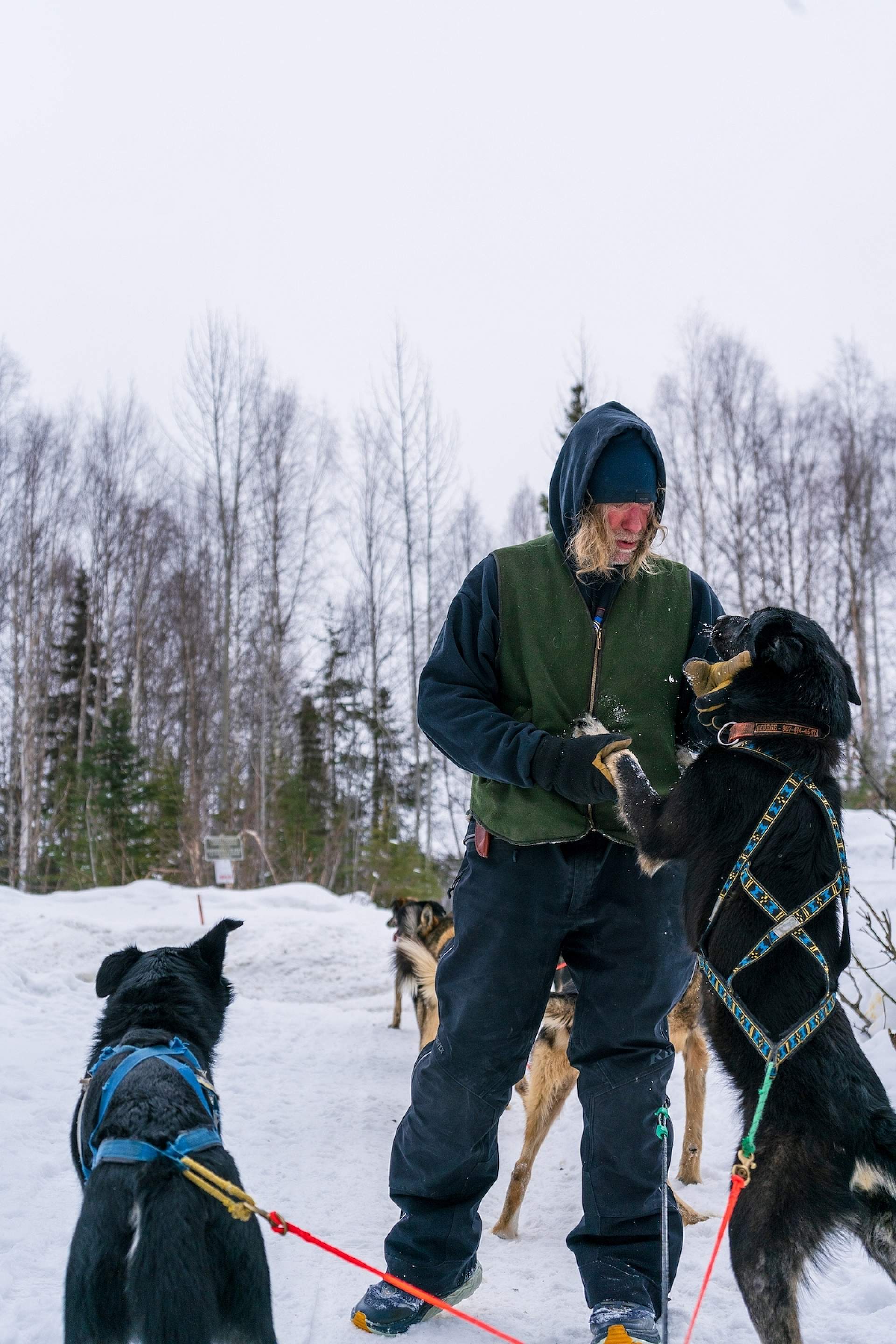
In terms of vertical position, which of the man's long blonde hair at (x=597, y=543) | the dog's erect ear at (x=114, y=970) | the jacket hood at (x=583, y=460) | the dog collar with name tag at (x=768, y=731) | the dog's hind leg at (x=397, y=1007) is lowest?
the dog's hind leg at (x=397, y=1007)

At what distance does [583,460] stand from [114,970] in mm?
1966

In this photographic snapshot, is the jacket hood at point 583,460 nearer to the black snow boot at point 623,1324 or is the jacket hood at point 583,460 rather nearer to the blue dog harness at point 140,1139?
the blue dog harness at point 140,1139

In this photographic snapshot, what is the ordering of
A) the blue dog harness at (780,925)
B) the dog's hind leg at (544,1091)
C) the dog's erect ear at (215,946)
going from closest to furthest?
the blue dog harness at (780,925)
the dog's erect ear at (215,946)
the dog's hind leg at (544,1091)

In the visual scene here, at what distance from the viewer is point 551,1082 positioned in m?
3.66

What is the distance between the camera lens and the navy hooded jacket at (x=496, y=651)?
247 centimetres

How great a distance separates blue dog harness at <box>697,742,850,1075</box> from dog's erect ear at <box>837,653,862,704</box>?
1.06ft

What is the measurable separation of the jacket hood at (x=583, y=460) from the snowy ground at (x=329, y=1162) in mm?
1558

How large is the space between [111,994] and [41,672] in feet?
71.8

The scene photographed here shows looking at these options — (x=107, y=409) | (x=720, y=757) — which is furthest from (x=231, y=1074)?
(x=107, y=409)

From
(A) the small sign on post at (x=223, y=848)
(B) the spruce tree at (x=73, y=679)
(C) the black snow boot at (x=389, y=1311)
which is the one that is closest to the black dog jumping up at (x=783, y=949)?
(C) the black snow boot at (x=389, y=1311)

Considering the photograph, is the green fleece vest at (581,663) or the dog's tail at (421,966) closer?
the green fleece vest at (581,663)

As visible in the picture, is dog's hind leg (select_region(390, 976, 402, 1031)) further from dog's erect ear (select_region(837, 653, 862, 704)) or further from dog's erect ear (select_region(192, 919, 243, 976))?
dog's erect ear (select_region(837, 653, 862, 704))

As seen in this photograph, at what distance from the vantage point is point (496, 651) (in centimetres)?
268

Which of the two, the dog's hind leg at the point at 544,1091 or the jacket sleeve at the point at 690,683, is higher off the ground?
the jacket sleeve at the point at 690,683
